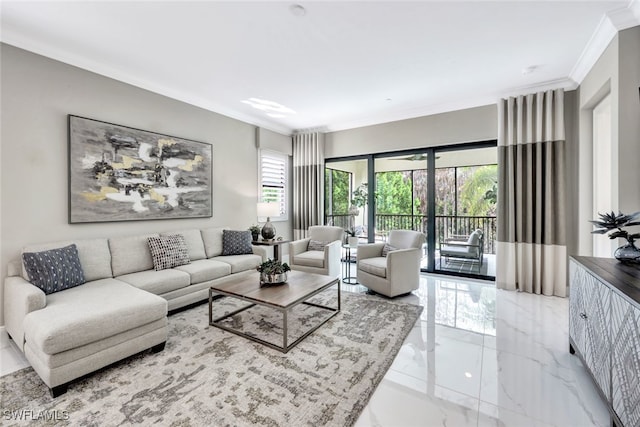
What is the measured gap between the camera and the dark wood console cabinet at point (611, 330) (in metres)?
1.37

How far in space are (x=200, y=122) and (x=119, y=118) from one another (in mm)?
1159

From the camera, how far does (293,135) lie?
6262mm

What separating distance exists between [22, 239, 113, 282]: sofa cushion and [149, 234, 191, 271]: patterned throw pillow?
45 cm

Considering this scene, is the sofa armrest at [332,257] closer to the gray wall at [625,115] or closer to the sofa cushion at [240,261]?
the sofa cushion at [240,261]

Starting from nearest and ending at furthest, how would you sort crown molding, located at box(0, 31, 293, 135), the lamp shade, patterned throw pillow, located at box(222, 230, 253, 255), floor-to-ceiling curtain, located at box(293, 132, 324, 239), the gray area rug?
the gray area rug < crown molding, located at box(0, 31, 293, 135) < patterned throw pillow, located at box(222, 230, 253, 255) < the lamp shade < floor-to-ceiling curtain, located at box(293, 132, 324, 239)

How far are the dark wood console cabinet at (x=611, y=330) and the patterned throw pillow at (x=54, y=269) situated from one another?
4.05m

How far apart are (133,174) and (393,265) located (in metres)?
3.53

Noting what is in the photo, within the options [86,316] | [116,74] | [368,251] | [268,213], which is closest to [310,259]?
[368,251]

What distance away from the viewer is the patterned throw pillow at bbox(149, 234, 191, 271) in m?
3.50

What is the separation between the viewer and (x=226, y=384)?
2.03m

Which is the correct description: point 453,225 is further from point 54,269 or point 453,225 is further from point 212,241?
point 54,269

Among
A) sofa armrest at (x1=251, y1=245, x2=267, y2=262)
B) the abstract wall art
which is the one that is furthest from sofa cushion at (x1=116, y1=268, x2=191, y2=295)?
sofa armrest at (x1=251, y1=245, x2=267, y2=262)

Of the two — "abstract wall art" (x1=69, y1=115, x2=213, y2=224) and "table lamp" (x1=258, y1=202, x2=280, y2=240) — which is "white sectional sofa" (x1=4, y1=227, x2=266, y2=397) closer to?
"abstract wall art" (x1=69, y1=115, x2=213, y2=224)

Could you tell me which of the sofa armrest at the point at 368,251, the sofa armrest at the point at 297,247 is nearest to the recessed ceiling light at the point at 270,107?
the sofa armrest at the point at 297,247
